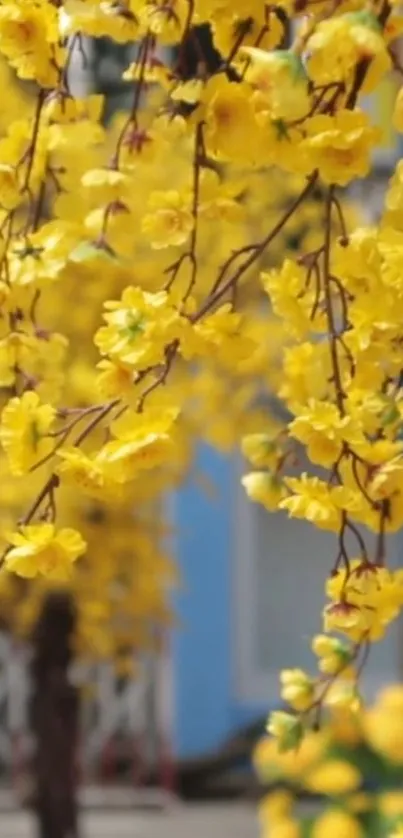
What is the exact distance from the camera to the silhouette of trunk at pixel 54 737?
389 centimetres

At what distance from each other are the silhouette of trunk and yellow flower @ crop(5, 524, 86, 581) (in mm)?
2759

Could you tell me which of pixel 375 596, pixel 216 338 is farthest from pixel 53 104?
pixel 375 596

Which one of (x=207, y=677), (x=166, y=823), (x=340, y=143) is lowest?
(x=166, y=823)

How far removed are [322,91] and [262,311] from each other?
2.65 meters

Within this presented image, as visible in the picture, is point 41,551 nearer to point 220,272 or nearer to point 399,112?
point 220,272

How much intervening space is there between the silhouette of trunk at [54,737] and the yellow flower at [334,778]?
2.03 ft

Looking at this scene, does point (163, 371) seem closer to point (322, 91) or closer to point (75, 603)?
point (322, 91)

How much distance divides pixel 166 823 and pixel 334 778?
3.06m

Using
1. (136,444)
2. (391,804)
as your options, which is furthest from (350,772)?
(136,444)

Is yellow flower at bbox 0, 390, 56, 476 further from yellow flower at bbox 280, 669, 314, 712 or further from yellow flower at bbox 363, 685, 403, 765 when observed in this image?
yellow flower at bbox 363, 685, 403, 765

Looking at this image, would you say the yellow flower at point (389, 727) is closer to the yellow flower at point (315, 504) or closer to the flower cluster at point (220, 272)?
the flower cluster at point (220, 272)

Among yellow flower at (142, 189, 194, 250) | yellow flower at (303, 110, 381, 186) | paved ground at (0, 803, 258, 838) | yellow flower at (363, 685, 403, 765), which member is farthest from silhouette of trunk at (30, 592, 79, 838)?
yellow flower at (303, 110, 381, 186)

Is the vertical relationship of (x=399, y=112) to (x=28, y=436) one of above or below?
above

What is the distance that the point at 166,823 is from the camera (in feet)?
21.0
